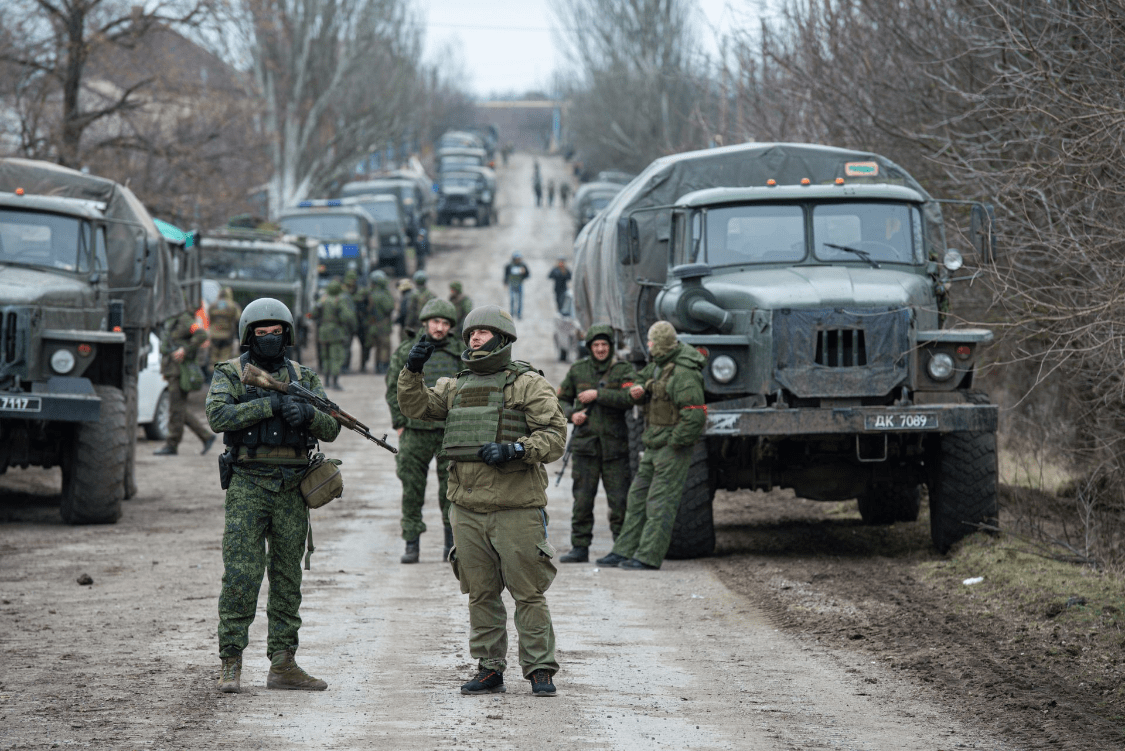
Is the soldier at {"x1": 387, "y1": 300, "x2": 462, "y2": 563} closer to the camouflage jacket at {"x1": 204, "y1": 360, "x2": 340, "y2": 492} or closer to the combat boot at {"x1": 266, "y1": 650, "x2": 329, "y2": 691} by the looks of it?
the camouflage jacket at {"x1": 204, "y1": 360, "x2": 340, "y2": 492}

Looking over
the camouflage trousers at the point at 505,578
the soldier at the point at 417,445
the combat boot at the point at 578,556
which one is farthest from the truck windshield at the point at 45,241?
the camouflage trousers at the point at 505,578

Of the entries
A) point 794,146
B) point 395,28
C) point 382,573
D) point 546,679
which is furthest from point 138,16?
point 395,28

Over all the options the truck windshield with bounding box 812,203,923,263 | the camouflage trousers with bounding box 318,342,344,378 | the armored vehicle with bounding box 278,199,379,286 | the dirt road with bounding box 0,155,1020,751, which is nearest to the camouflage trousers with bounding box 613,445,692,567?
the dirt road with bounding box 0,155,1020,751

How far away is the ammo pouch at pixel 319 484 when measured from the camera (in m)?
6.66

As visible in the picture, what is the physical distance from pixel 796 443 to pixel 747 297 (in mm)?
1110

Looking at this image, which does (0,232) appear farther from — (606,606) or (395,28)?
(395,28)

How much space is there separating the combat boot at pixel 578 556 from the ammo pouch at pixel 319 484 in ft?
14.3

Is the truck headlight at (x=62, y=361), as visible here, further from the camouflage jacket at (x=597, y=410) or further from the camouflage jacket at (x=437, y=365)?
the camouflage jacket at (x=597, y=410)

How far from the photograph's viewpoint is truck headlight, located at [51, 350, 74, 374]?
11859mm

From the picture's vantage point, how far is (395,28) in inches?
2023

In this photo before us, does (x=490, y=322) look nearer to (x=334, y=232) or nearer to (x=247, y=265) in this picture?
(x=247, y=265)

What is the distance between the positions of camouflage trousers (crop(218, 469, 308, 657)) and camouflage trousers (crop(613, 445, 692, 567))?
3874 mm

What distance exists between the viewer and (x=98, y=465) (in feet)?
39.6

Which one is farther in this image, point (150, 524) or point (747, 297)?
point (150, 524)
